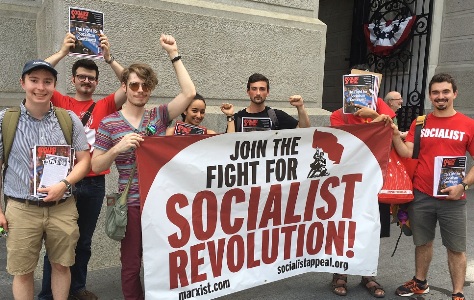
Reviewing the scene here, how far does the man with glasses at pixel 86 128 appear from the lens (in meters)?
3.16

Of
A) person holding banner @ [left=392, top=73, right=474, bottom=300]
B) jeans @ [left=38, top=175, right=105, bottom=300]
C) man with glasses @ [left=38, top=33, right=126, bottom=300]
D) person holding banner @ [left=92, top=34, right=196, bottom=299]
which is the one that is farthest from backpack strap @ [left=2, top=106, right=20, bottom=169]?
person holding banner @ [left=392, top=73, right=474, bottom=300]

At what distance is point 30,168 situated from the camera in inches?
100

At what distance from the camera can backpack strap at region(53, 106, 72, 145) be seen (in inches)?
104

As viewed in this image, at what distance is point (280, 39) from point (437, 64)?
557 centimetres

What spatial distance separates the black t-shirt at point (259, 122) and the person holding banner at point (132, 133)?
777mm

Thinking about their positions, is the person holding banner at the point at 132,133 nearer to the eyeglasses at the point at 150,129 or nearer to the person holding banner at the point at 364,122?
the eyeglasses at the point at 150,129

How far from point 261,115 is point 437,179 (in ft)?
5.12

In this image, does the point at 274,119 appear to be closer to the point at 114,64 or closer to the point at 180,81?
the point at 180,81

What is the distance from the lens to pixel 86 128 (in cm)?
315

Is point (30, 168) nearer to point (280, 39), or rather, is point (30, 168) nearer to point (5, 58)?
point (5, 58)

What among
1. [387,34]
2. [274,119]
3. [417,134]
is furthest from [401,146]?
[387,34]

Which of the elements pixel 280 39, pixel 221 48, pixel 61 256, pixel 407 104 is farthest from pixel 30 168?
pixel 407 104

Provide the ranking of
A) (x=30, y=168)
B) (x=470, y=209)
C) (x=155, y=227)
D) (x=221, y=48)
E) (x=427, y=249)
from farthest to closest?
(x=470, y=209) → (x=221, y=48) → (x=427, y=249) → (x=155, y=227) → (x=30, y=168)

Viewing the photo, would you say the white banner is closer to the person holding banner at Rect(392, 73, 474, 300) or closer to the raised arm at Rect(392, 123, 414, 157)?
the raised arm at Rect(392, 123, 414, 157)
